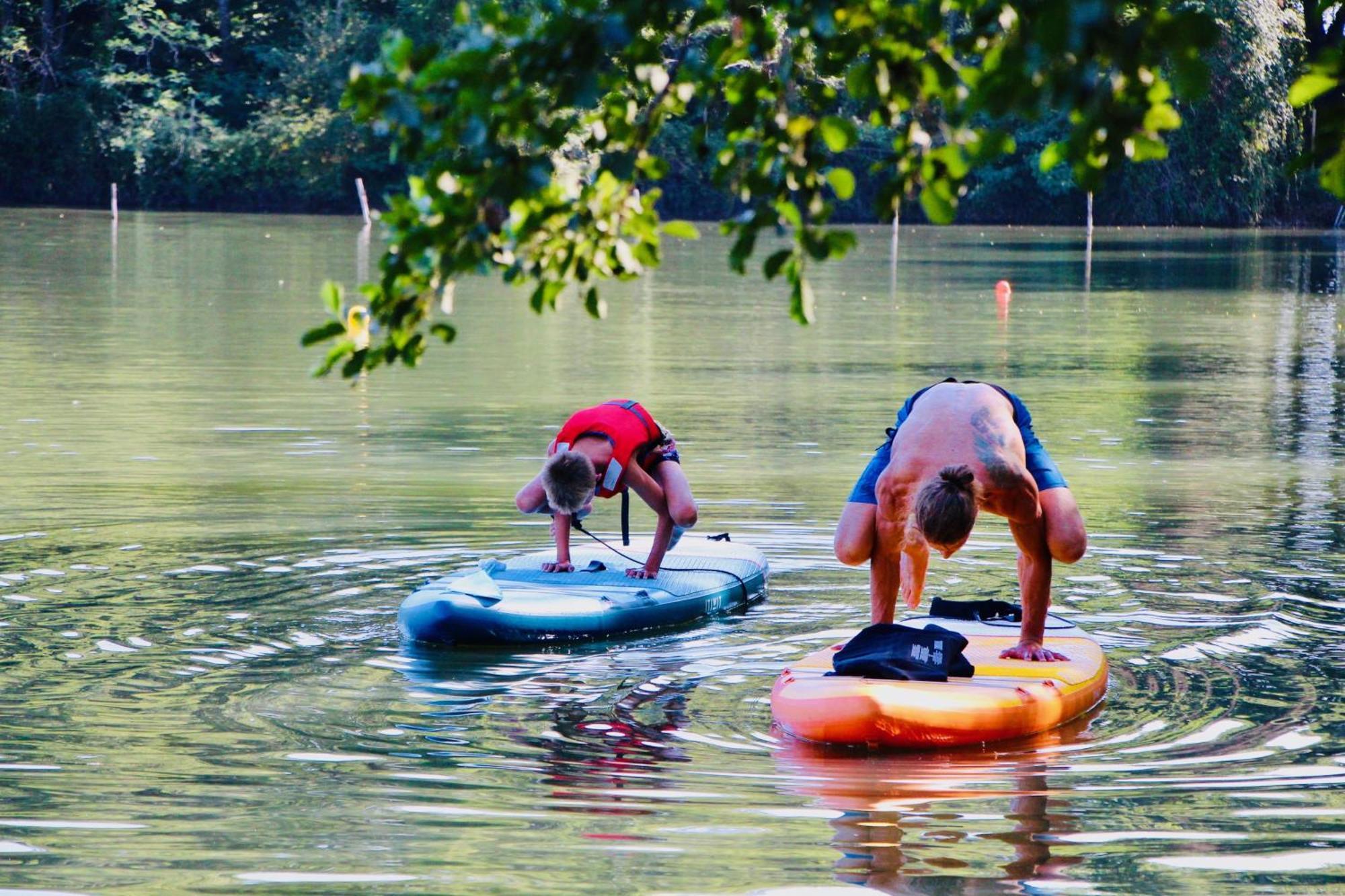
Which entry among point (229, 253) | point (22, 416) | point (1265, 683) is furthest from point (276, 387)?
point (229, 253)

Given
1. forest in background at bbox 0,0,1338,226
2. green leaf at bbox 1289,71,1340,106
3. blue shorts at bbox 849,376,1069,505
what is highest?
forest in background at bbox 0,0,1338,226

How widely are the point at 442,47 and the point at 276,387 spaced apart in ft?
46.9

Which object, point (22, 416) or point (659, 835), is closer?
point (659, 835)

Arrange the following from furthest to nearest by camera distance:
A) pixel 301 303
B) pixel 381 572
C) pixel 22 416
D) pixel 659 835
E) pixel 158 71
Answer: pixel 158 71 → pixel 301 303 → pixel 22 416 → pixel 381 572 → pixel 659 835

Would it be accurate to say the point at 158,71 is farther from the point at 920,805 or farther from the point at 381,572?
the point at 920,805

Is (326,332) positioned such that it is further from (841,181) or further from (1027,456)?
(1027,456)

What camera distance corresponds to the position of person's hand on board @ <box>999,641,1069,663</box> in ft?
25.0

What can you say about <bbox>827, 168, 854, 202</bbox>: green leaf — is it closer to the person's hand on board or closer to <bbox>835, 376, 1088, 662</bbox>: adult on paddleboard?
<bbox>835, 376, 1088, 662</bbox>: adult on paddleboard

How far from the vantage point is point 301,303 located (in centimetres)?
2725

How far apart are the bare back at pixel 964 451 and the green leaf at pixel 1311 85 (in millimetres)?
2934

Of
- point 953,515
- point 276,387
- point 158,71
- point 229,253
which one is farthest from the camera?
point 158,71

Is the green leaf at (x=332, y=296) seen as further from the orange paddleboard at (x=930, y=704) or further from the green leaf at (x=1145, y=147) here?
the orange paddleboard at (x=930, y=704)

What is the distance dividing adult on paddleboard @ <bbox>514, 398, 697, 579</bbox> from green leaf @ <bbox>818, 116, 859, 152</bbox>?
4735mm

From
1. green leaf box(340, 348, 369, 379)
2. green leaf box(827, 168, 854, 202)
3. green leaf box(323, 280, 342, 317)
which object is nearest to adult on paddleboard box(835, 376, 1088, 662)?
green leaf box(827, 168, 854, 202)
